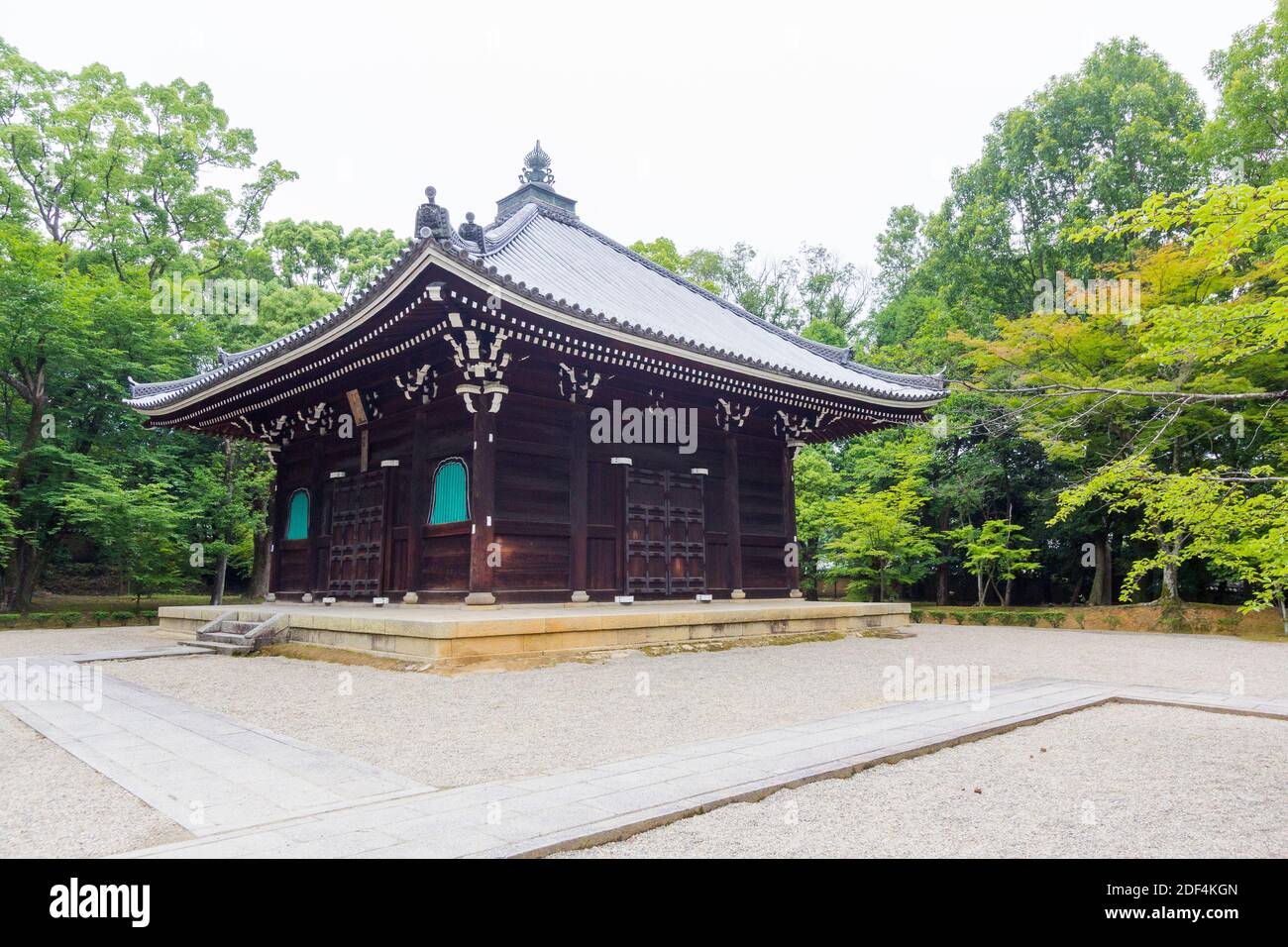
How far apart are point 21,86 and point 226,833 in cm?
3285

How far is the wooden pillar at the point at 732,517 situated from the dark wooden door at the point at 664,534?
685mm

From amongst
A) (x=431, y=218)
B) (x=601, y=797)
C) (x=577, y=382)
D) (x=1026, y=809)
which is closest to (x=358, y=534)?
(x=577, y=382)

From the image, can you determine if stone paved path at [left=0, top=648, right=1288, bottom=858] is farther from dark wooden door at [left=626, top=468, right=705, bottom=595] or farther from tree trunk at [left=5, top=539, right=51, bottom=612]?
tree trunk at [left=5, top=539, right=51, bottom=612]

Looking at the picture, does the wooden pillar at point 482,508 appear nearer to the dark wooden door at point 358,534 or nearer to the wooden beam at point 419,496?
the wooden beam at point 419,496

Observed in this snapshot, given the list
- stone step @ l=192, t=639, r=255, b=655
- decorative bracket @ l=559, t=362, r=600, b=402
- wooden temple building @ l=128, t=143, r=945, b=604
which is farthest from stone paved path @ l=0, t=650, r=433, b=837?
decorative bracket @ l=559, t=362, r=600, b=402

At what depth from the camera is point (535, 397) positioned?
11961 millimetres

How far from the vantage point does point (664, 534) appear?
13367mm

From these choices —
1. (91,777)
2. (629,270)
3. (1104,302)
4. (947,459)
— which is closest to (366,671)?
(91,777)

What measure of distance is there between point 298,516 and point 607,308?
28.0 ft

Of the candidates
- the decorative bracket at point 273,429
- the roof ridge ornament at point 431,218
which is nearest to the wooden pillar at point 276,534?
the decorative bracket at point 273,429

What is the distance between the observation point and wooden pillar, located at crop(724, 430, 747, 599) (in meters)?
14.3

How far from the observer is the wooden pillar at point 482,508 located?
10898 mm

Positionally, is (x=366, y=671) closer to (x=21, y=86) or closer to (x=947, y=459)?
(x=947, y=459)

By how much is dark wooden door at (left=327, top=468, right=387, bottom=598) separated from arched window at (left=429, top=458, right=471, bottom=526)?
1.63 m
